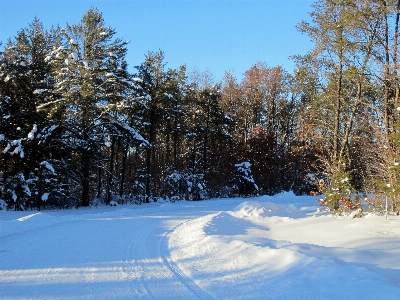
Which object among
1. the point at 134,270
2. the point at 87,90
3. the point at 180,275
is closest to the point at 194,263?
the point at 180,275

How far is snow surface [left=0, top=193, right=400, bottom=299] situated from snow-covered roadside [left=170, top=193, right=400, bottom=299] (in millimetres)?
16

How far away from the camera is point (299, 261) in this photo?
6.35m

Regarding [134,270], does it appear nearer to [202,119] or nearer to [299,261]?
[299,261]

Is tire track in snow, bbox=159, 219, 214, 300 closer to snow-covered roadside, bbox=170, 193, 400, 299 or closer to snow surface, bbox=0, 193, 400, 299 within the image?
snow surface, bbox=0, 193, 400, 299

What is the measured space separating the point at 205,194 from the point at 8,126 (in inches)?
675

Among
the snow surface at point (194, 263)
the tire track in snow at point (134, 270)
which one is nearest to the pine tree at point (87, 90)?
the snow surface at point (194, 263)

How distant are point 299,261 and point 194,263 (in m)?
2.06

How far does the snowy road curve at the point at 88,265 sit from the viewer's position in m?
5.32

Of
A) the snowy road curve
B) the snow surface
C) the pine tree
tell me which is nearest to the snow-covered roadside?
the snow surface

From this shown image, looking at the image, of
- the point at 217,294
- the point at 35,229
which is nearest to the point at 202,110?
the point at 35,229

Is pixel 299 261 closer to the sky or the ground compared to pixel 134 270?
closer to the sky

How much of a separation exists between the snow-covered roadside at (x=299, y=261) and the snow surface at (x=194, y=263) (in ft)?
0.05

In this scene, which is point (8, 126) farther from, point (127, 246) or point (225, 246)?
point (225, 246)

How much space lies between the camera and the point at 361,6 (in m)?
15.0
